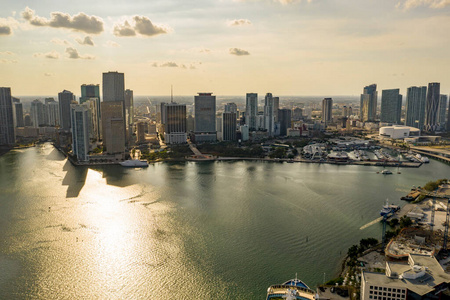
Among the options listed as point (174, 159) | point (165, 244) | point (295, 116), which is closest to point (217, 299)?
point (165, 244)

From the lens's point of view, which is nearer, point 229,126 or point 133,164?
point 133,164

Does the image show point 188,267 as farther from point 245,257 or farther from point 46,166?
point 46,166

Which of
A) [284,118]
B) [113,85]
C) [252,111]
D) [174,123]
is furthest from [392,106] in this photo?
[113,85]

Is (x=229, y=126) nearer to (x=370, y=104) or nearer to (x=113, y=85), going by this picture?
(x=113, y=85)

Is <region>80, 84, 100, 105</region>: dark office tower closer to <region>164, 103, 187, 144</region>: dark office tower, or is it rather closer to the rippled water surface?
<region>164, 103, 187, 144</region>: dark office tower

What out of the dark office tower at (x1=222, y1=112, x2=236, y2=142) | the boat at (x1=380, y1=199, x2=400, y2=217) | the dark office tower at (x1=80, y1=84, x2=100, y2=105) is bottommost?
the boat at (x1=380, y1=199, x2=400, y2=217)

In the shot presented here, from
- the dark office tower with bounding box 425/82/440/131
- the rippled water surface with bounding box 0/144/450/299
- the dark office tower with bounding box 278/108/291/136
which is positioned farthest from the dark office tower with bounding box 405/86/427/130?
the rippled water surface with bounding box 0/144/450/299
